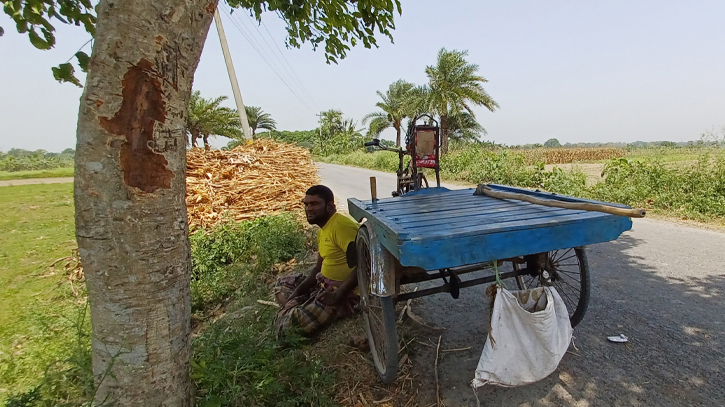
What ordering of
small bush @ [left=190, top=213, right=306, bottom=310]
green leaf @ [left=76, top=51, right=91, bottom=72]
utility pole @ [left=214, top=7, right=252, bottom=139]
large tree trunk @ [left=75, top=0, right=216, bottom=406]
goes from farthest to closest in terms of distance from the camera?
utility pole @ [left=214, top=7, right=252, bottom=139]
small bush @ [left=190, top=213, right=306, bottom=310]
green leaf @ [left=76, top=51, right=91, bottom=72]
large tree trunk @ [left=75, top=0, right=216, bottom=406]

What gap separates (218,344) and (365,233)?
131 centimetres

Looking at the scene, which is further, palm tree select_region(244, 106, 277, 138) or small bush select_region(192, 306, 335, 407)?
palm tree select_region(244, 106, 277, 138)

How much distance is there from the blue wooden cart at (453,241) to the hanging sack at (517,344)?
0.29 meters

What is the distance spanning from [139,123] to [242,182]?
6.89 m

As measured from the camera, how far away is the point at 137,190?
1.59m

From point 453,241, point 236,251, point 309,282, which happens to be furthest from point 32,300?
point 453,241

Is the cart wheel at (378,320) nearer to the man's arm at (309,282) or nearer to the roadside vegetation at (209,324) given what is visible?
the roadside vegetation at (209,324)

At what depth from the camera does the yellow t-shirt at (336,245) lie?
3295mm

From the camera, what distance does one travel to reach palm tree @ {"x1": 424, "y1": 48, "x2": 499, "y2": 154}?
19.6m

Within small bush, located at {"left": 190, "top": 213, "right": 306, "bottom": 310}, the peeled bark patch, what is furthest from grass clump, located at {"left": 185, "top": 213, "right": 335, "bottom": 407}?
the peeled bark patch

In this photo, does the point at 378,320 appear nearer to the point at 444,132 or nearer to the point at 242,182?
the point at 242,182

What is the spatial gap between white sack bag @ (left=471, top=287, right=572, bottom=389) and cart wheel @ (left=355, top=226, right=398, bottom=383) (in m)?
0.54

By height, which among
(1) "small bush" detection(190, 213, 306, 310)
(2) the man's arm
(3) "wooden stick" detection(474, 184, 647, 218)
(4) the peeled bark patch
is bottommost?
(1) "small bush" detection(190, 213, 306, 310)

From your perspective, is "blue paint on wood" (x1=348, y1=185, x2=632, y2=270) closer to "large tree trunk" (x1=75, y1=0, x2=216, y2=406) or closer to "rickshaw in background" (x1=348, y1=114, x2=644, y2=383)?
"rickshaw in background" (x1=348, y1=114, x2=644, y2=383)
